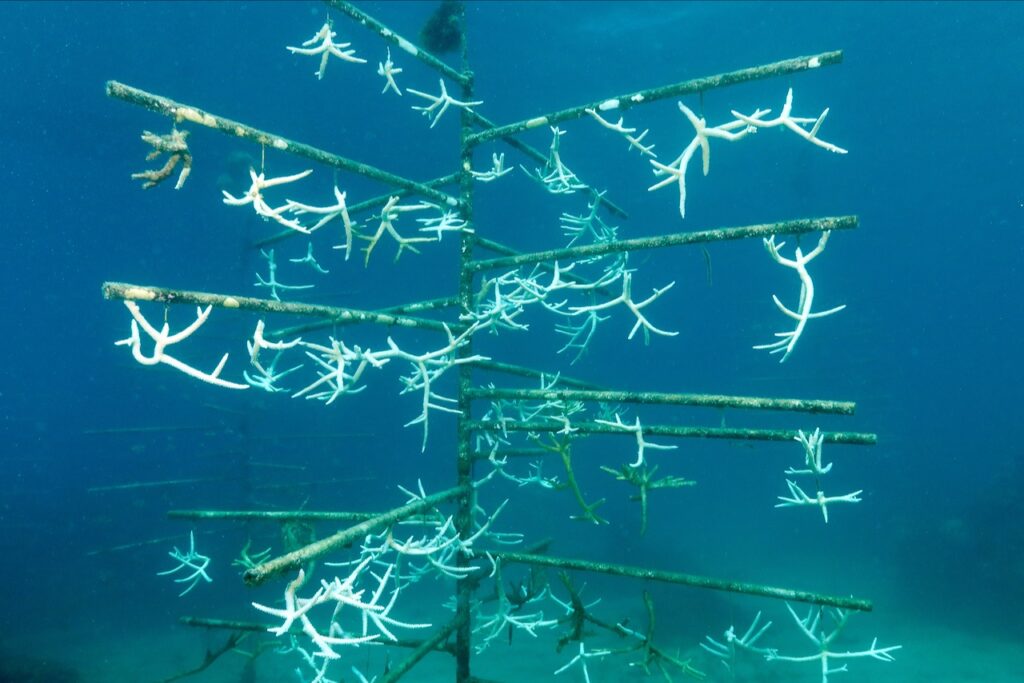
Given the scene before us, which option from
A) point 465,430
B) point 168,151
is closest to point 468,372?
point 465,430

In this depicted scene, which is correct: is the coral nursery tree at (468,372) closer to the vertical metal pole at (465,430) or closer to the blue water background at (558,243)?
the vertical metal pole at (465,430)

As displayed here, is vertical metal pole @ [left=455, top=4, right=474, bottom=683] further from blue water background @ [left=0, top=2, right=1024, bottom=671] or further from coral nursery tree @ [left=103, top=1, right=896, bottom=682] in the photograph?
blue water background @ [left=0, top=2, right=1024, bottom=671]

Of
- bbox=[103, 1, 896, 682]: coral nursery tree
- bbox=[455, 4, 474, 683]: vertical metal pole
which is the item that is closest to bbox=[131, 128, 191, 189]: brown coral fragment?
bbox=[103, 1, 896, 682]: coral nursery tree

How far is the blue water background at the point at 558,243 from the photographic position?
19.7 m

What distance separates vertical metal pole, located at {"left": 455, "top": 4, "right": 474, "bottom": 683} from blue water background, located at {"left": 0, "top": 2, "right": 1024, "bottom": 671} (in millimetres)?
5155

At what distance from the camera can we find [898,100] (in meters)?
32.2

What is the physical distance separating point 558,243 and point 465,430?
135 feet

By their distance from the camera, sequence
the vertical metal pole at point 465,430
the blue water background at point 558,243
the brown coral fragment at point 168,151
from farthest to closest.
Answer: the blue water background at point 558,243 < the vertical metal pole at point 465,430 < the brown coral fragment at point 168,151

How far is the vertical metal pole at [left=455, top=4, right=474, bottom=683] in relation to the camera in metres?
4.01

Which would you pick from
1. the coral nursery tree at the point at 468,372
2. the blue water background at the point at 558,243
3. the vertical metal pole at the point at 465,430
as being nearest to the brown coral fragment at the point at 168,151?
the coral nursery tree at the point at 468,372

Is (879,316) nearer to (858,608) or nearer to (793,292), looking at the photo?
(793,292)

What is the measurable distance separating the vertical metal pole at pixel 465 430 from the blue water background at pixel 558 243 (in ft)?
16.9

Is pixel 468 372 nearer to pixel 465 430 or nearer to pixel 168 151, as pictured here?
pixel 465 430

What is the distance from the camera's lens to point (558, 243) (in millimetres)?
44594
